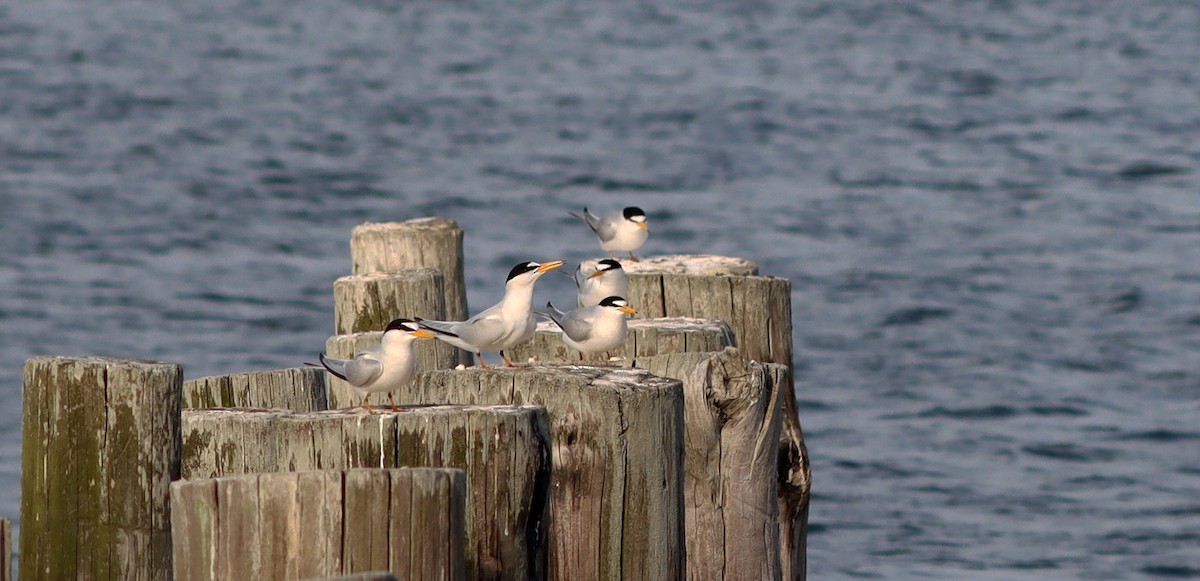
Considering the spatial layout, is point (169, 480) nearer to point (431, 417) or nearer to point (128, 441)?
point (128, 441)

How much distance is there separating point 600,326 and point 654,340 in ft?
0.94

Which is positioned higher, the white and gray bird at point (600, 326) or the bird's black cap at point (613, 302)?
the bird's black cap at point (613, 302)

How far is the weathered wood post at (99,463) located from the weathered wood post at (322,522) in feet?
2.56

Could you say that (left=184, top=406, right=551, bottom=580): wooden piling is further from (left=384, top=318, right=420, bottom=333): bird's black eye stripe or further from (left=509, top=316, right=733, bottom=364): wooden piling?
(left=509, top=316, right=733, bottom=364): wooden piling

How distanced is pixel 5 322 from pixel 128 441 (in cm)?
1225

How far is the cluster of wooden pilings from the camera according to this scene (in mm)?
3562

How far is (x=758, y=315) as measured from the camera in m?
6.68

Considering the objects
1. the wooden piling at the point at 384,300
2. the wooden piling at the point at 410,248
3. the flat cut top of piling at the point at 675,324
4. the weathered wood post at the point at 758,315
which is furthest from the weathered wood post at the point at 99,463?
the wooden piling at the point at 410,248

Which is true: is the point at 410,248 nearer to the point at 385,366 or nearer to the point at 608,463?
the point at 385,366

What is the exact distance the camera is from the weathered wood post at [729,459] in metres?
5.38

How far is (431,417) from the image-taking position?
4160 millimetres

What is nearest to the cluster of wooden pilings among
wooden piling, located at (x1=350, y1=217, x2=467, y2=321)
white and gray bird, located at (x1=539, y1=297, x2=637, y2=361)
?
white and gray bird, located at (x1=539, y1=297, x2=637, y2=361)

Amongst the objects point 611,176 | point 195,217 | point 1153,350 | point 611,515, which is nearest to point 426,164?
point 611,176

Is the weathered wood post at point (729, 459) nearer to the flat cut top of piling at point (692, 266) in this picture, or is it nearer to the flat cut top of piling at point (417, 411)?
the flat cut top of piling at point (417, 411)
